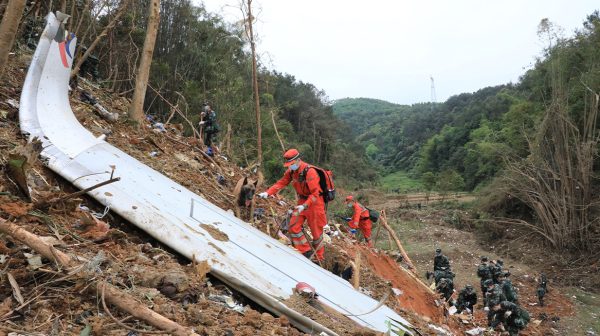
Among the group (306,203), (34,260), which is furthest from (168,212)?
(306,203)

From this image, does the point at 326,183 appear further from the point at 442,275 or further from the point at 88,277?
the point at 442,275

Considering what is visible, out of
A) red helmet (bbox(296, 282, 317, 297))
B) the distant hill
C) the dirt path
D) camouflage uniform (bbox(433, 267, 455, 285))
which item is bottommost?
the dirt path

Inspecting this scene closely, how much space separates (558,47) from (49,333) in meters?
17.5

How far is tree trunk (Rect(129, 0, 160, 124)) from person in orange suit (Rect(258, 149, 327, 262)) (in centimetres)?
258

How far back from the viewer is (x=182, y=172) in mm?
6238

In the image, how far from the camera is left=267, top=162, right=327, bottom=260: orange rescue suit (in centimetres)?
575

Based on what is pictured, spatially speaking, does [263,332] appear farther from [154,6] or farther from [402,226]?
[402,226]

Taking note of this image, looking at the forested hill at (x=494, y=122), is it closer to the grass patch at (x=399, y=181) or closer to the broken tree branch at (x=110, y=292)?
the grass patch at (x=399, y=181)

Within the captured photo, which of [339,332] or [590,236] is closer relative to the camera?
[339,332]

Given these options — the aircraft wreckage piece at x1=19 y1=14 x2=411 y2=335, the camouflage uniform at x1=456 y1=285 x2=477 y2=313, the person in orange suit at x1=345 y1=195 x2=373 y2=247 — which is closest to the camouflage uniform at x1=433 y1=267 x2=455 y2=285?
the camouflage uniform at x1=456 y1=285 x2=477 y2=313

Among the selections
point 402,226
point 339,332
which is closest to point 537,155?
point 402,226

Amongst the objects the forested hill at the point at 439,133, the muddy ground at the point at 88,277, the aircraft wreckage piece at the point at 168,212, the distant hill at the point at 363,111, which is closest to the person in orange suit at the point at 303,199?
the aircraft wreckage piece at the point at 168,212

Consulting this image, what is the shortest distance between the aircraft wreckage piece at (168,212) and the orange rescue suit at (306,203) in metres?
0.71

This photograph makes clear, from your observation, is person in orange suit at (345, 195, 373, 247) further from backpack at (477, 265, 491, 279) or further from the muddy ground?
the muddy ground
